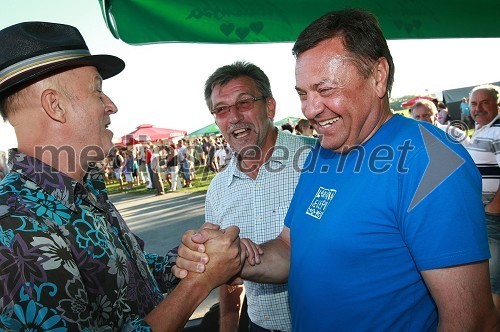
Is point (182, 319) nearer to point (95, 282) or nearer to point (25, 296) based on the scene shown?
point (95, 282)

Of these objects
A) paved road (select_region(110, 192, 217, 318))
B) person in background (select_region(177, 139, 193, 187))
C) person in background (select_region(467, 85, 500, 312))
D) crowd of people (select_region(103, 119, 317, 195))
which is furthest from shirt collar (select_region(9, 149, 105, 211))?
person in background (select_region(177, 139, 193, 187))

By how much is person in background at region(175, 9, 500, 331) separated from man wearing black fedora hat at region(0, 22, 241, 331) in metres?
0.41

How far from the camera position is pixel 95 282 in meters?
1.53

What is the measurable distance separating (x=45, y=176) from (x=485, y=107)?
504 centimetres

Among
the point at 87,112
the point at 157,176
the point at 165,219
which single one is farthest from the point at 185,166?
the point at 87,112

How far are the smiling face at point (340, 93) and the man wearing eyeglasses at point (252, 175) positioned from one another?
3.52ft

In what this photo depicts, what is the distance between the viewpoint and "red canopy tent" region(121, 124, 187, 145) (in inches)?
1148

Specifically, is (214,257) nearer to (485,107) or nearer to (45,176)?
(45,176)

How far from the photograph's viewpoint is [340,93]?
5.62 ft

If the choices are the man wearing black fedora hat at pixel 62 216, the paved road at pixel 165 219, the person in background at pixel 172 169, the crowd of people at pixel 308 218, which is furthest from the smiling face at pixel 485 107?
the person in background at pixel 172 169

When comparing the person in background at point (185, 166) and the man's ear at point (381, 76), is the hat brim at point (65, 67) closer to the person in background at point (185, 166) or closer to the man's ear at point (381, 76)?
the man's ear at point (381, 76)

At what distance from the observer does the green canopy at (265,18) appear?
7.86 feet

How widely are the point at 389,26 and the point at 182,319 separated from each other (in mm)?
2458

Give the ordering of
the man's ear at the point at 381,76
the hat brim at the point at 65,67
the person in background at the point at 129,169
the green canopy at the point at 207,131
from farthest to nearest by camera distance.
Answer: the green canopy at the point at 207,131 < the person in background at the point at 129,169 < the man's ear at the point at 381,76 < the hat brim at the point at 65,67
